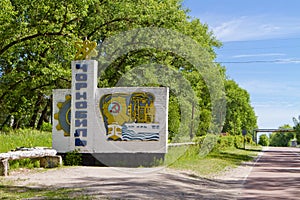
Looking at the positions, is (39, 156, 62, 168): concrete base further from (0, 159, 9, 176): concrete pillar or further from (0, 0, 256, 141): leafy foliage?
(0, 0, 256, 141): leafy foliage

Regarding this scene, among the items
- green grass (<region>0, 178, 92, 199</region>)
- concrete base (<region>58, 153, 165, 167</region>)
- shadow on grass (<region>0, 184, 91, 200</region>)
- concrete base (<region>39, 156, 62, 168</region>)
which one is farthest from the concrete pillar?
concrete base (<region>58, 153, 165, 167</region>)

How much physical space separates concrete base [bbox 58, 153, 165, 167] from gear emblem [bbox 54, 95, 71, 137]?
1.15 meters

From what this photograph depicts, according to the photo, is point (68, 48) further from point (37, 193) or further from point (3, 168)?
point (37, 193)

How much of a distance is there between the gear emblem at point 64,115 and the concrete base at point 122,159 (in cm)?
115

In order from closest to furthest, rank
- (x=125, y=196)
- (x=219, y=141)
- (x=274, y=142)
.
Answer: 1. (x=125, y=196)
2. (x=219, y=141)
3. (x=274, y=142)

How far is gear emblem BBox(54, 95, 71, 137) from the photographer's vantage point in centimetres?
1775

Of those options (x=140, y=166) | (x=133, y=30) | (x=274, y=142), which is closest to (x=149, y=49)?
(x=133, y=30)

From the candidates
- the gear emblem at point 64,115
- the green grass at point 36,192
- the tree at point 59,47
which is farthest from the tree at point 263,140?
the green grass at point 36,192

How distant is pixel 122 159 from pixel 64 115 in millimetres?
2973

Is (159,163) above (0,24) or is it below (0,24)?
below

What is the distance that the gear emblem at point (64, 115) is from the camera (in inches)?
699

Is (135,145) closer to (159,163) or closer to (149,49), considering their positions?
(159,163)

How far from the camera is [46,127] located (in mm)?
28297

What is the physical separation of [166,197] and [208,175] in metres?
6.74
